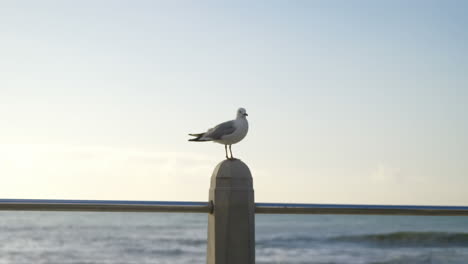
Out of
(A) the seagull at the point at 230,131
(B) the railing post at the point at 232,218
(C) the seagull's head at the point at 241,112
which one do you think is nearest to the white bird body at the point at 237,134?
(A) the seagull at the point at 230,131

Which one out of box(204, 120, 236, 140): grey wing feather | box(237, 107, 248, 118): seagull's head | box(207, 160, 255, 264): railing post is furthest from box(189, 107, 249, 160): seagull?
box(207, 160, 255, 264): railing post

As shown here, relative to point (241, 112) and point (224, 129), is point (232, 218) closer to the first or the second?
point (224, 129)

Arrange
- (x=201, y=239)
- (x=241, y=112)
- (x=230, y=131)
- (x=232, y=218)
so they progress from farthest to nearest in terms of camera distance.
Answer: (x=201, y=239) < (x=241, y=112) < (x=230, y=131) < (x=232, y=218)

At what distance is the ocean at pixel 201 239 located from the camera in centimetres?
1645

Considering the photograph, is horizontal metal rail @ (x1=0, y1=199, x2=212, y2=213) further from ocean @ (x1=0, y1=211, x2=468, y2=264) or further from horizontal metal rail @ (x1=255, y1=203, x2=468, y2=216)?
ocean @ (x1=0, y1=211, x2=468, y2=264)

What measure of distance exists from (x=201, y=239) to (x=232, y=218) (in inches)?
702

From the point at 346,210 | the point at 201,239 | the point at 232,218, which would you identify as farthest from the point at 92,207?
the point at 201,239

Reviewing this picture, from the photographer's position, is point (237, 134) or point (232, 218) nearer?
point (232, 218)

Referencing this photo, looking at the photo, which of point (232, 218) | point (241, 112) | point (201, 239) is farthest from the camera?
point (201, 239)

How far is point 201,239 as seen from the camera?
20.3m

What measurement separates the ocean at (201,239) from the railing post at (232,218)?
12807 millimetres

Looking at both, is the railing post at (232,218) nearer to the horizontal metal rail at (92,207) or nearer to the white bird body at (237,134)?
the horizontal metal rail at (92,207)

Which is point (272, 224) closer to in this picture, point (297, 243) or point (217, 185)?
point (297, 243)

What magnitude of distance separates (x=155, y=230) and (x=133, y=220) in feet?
13.3
